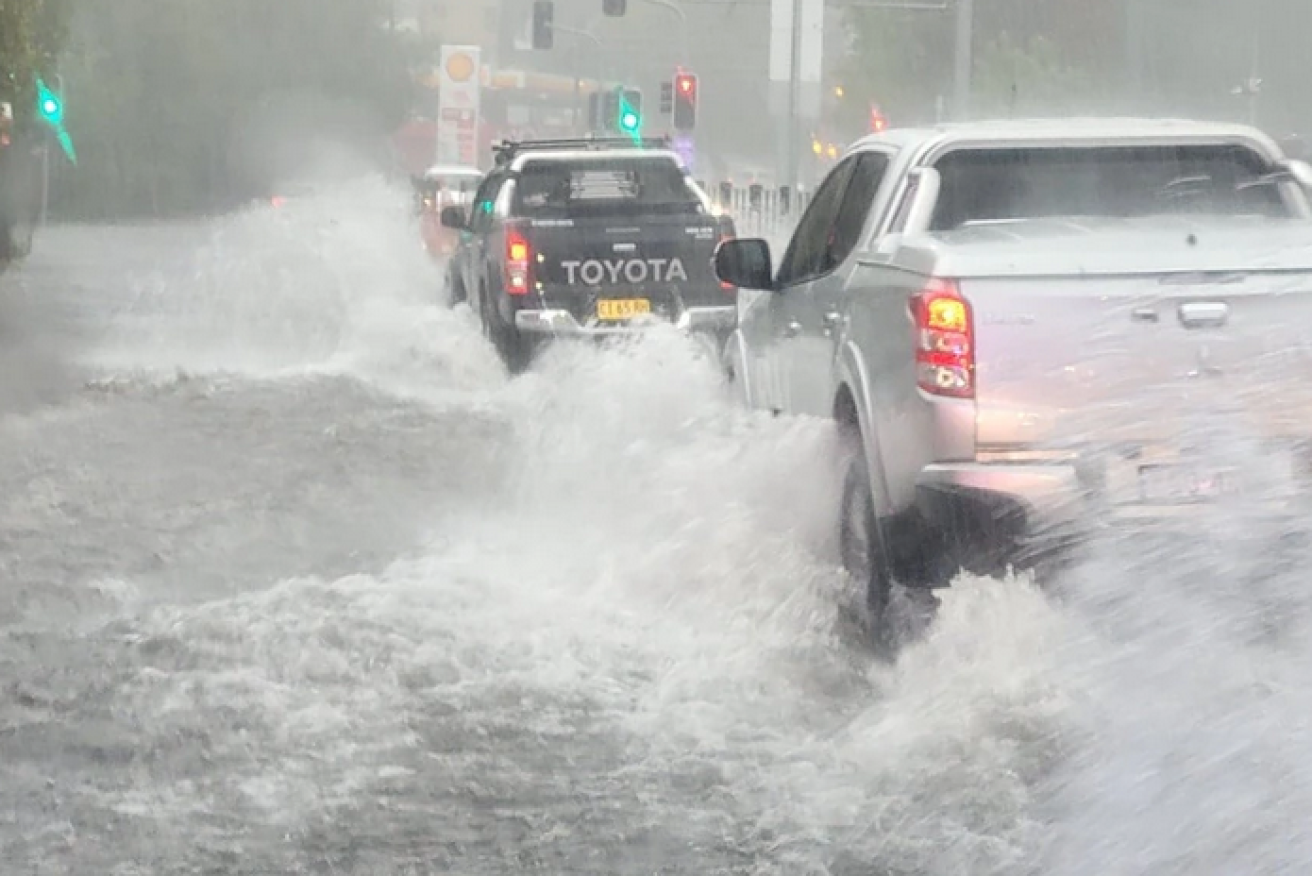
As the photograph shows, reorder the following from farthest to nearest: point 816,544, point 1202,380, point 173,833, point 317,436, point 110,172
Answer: point 110,172, point 317,436, point 816,544, point 1202,380, point 173,833

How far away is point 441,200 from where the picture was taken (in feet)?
114

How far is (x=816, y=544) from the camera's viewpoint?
8.39 metres

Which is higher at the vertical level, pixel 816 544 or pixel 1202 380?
pixel 1202 380

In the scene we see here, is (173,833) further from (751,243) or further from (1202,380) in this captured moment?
(751,243)

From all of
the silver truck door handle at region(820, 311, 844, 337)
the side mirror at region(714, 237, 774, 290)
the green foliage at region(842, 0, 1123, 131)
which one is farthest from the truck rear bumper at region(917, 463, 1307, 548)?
the green foliage at region(842, 0, 1123, 131)

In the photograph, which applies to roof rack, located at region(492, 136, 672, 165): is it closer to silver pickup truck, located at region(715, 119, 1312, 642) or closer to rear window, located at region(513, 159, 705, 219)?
rear window, located at region(513, 159, 705, 219)

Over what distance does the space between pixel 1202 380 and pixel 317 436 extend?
8150 mm

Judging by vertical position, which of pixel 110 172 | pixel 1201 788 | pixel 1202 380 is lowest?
pixel 110 172

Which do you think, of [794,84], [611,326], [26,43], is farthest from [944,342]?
[794,84]

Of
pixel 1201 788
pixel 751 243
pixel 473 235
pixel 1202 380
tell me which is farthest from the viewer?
pixel 473 235

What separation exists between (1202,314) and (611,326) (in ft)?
31.9

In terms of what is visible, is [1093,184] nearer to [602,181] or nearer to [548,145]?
[602,181]

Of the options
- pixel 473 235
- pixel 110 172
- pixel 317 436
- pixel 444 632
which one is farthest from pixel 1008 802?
pixel 110 172

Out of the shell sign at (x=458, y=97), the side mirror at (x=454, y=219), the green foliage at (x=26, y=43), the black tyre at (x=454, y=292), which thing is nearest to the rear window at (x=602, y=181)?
the side mirror at (x=454, y=219)
